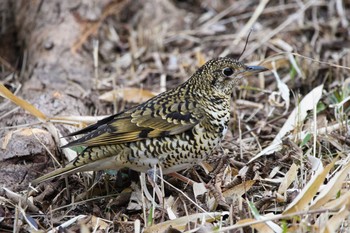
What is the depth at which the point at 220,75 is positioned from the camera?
536 centimetres

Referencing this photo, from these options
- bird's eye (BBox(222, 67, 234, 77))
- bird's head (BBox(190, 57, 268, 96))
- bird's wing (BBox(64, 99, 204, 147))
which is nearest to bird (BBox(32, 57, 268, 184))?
bird's wing (BBox(64, 99, 204, 147))

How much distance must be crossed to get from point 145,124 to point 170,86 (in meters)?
2.57

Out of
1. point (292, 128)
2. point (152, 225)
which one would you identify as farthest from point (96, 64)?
point (152, 225)

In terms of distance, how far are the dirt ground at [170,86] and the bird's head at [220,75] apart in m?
0.22

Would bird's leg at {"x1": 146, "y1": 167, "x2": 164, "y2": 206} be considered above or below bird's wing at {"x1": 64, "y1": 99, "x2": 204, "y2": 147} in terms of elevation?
below

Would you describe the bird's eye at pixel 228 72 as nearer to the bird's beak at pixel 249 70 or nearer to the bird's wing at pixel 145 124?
the bird's beak at pixel 249 70

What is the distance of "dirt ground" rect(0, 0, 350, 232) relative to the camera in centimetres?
465

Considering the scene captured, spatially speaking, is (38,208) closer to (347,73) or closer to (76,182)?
(76,182)

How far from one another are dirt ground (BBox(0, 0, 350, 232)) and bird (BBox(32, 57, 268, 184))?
214mm

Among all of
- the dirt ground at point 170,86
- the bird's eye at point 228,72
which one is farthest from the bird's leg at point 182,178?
the bird's eye at point 228,72

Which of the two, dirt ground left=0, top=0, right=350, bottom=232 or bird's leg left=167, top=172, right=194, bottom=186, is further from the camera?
bird's leg left=167, top=172, right=194, bottom=186

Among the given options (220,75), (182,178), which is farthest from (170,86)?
(182,178)

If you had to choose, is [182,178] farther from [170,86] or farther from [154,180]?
[170,86]

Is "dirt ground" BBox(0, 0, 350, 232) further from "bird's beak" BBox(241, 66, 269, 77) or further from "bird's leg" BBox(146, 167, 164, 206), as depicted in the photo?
"bird's beak" BBox(241, 66, 269, 77)
